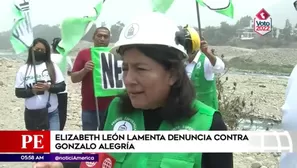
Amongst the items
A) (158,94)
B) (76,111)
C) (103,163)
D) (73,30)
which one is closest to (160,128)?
(158,94)

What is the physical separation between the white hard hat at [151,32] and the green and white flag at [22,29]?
10.1 feet

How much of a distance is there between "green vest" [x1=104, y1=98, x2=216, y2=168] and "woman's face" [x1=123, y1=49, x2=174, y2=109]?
0.09 m

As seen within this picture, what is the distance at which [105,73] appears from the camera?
15.6ft

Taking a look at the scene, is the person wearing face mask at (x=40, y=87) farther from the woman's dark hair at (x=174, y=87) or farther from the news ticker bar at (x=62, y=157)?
the woman's dark hair at (x=174, y=87)

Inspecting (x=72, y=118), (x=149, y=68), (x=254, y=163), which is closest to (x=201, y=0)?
(x=254, y=163)

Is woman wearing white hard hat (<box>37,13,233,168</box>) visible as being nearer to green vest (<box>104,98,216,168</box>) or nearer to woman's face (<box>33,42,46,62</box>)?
green vest (<box>104,98,216,168</box>)

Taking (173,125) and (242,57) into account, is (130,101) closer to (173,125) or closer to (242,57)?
(173,125)

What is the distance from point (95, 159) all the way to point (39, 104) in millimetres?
3149

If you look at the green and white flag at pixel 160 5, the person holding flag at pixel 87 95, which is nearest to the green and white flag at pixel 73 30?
the person holding flag at pixel 87 95

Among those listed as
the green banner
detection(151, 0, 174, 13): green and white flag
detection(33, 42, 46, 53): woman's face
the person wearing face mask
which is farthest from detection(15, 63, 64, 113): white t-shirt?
detection(151, 0, 174, 13): green and white flag

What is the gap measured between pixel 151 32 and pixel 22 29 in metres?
3.26

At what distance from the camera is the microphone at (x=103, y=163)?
1824 mm

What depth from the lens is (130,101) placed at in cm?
188

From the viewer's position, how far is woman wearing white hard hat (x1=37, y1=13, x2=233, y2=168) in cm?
175
